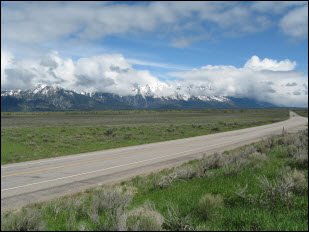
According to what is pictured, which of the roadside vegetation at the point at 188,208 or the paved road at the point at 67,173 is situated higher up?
the roadside vegetation at the point at 188,208

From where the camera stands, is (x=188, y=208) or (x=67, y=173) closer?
(x=188, y=208)

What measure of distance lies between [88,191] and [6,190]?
3.46m

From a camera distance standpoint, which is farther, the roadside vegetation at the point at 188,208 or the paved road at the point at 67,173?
the paved road at the point at 67,173

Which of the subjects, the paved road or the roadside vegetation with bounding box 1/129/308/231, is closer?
the roadside vegetation with bounding box 1/129/308/231

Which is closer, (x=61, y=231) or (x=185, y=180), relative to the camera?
(x=61, y=231)

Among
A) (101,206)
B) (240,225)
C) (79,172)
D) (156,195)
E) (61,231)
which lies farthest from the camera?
(79,172)

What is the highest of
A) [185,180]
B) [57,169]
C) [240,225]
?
[240,225]

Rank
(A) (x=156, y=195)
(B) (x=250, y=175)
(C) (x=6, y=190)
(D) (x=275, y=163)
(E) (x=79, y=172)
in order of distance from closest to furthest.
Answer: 1. (A) (x=156, y=195)
2. (B) (x=250, y=175)
3. (C) (x=6, y=190)
4. (D) (x=275, y=163)
5. (E) (x=79, y=172)

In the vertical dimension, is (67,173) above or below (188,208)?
below

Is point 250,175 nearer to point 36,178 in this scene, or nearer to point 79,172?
point 79,172

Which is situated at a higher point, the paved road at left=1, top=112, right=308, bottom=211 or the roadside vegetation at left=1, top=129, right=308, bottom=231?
the roadside vegetation at left=1, top=129, right=308, bottom=231

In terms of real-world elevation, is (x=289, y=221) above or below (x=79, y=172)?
above

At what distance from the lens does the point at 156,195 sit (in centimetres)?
808

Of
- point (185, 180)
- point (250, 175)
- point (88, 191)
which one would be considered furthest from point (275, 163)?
point (88, 191)
